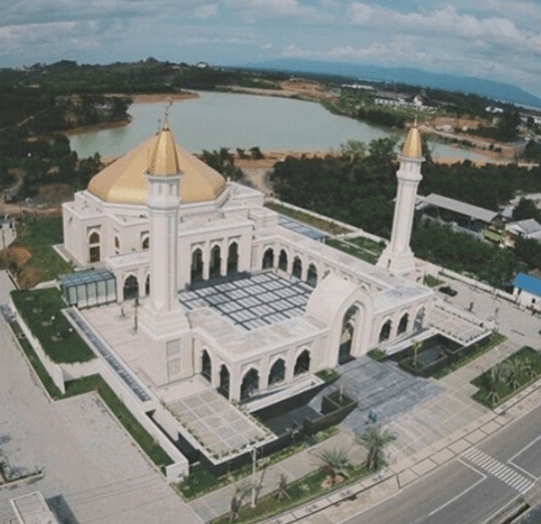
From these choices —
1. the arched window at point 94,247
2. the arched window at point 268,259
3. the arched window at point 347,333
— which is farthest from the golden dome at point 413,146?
the arched window at point 94,247

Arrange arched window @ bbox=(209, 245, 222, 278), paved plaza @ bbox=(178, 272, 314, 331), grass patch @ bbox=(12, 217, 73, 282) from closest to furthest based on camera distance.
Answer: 1. paved plaza @ bbox=(178, 272, 314, 331)
2. grass patch @ bbox=(12, 217, 73, 282)
3. arched window @ bbox=(209, 245, 222, 278)

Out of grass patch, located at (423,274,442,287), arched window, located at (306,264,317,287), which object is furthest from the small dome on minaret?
grass patch, located at (423,274,442,287)


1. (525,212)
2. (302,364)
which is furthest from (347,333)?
(525,212)

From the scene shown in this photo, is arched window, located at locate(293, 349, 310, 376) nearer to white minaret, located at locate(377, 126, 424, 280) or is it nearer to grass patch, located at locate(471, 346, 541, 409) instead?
grass patch, located at locate(471, 346, 541, 409)

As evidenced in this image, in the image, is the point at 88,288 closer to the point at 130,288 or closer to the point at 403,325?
the point at 130,288

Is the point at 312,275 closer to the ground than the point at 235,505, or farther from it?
farther from it

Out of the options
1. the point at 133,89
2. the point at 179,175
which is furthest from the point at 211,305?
the point at 133,89
